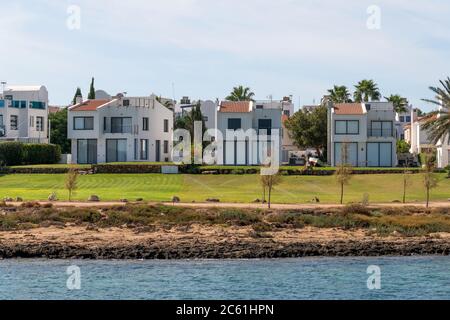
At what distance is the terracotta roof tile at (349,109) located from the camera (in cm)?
10197

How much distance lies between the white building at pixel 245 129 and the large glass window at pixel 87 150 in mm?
13198

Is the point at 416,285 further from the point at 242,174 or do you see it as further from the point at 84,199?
the point at 242,174

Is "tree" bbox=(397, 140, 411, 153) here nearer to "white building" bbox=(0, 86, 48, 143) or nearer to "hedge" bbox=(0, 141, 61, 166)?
"hedge" bbox=(0, 141, 61, 166)

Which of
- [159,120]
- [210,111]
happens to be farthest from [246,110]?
[210,111]

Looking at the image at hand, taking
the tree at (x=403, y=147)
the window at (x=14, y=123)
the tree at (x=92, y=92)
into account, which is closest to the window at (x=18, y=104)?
the window at (x=14, y=123)

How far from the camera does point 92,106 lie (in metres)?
104

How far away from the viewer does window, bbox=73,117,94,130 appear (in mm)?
102500

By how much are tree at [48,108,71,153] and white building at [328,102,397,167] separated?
4132 cm

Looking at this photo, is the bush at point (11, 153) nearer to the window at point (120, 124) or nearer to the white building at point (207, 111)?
the window at point (120, 124)

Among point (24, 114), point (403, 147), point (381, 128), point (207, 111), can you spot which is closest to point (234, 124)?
point (381, 128)

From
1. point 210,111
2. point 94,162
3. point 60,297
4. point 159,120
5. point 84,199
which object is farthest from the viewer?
point 210,111

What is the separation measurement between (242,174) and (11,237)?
131ft

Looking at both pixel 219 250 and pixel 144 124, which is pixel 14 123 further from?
pixel 219 250

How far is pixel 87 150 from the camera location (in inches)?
4055
